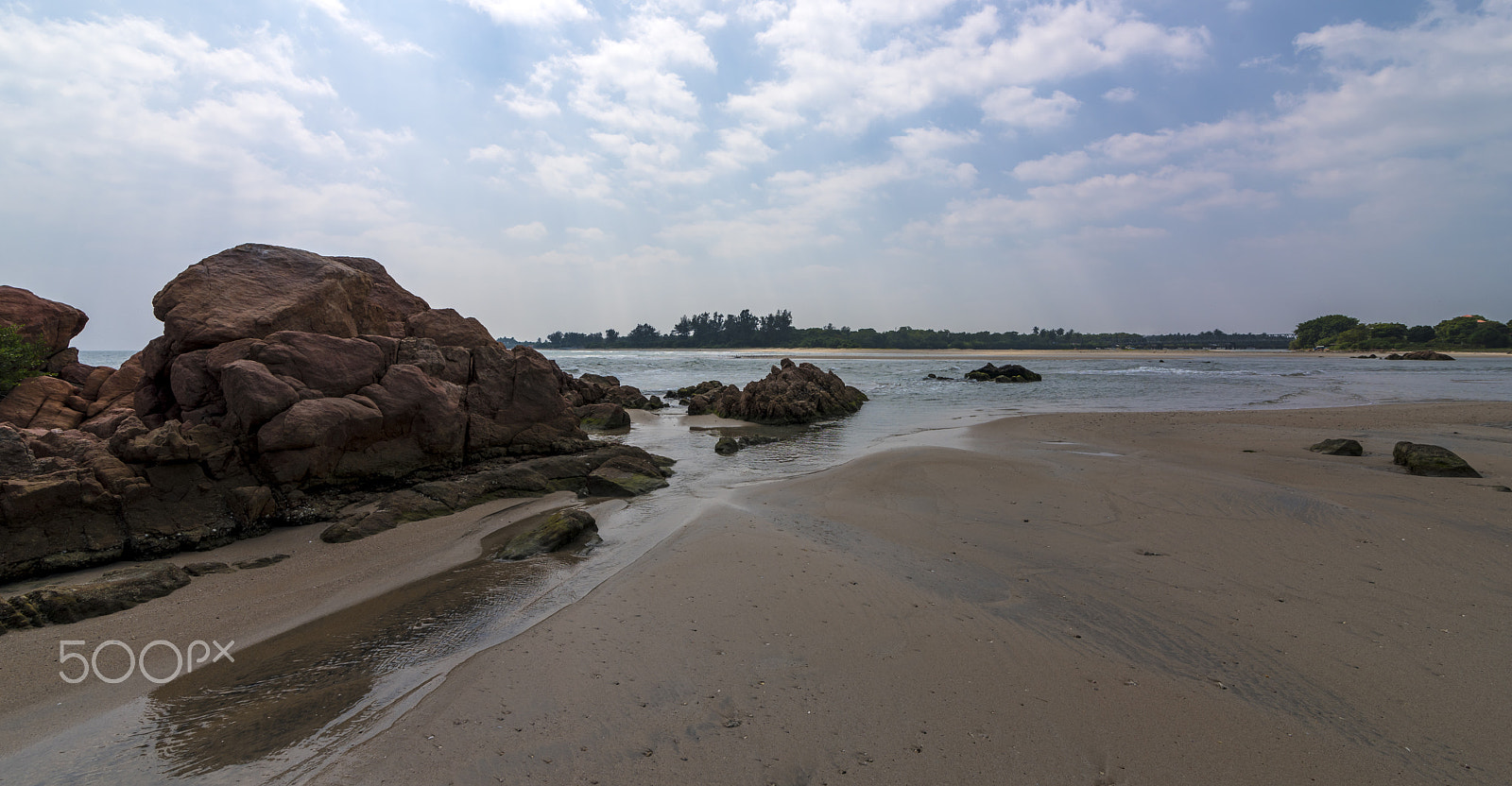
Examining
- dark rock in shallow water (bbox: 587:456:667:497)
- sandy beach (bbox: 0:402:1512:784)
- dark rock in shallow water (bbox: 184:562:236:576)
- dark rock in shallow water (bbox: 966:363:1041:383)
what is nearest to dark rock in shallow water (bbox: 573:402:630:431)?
dark rock in shallow water (bbox: 587:456:667:497)

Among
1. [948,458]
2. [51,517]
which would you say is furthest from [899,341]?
[51,517]

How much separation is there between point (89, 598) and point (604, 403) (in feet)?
53.4

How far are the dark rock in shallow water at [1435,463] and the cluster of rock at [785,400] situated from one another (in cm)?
1317

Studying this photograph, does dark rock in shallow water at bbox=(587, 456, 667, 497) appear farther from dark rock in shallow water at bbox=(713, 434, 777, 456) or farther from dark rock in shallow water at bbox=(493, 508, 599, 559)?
dark rock in shallow water at bbox=(713, 434, 777, 456)

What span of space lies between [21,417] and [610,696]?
461 inches

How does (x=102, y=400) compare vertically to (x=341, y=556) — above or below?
above

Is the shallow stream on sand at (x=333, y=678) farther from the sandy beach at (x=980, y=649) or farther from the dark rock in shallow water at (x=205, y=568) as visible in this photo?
the dark rock in shallow water at (x=205, y=568)

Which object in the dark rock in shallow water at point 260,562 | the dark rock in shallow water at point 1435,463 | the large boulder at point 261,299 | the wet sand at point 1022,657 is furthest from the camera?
the dark rock in shallow water at point 1435,463

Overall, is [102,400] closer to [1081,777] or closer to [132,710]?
[132,710]

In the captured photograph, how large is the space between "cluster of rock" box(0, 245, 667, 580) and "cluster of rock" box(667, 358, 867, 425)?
364 inches

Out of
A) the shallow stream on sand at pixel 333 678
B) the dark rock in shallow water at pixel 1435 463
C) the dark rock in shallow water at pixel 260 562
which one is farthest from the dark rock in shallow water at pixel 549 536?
the dark rock in shallow water at pixel 1435 463

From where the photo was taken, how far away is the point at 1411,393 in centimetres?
2388

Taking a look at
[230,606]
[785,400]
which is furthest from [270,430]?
[785,400]

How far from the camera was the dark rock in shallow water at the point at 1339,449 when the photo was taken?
10305mm
